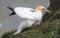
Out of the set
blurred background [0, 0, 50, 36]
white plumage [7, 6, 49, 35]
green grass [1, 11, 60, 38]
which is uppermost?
blurred background [0, 0, 50, 36]

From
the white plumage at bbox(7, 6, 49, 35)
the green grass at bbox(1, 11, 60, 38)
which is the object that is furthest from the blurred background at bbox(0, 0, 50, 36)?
the white plumage at bbox(7, 6, 49, 35)

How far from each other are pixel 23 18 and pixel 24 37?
1.17 feet

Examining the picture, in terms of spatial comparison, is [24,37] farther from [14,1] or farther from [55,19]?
[14,1]

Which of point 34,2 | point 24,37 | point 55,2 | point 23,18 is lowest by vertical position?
point 24,37

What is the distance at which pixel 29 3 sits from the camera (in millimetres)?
9469

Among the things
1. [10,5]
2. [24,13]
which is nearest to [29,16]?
[24,13]

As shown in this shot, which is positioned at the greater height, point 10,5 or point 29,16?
point 10,5

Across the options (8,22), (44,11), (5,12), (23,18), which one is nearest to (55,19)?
(44,11)

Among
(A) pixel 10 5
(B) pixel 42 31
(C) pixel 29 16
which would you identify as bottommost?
(B) pixel 42 31

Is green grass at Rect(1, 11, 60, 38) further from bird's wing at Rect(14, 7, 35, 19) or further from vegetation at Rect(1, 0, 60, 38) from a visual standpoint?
bird's wing at Rect(14, 7, 35, 19)

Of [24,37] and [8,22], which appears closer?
[24,37]

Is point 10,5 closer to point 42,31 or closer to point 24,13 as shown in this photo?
point 24,13

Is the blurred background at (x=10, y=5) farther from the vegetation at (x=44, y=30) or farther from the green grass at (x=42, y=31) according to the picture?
the green grass at (x=42, y=31)

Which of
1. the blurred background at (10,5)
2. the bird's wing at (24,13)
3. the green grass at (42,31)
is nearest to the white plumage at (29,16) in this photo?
the bird's wing at (24,13)
